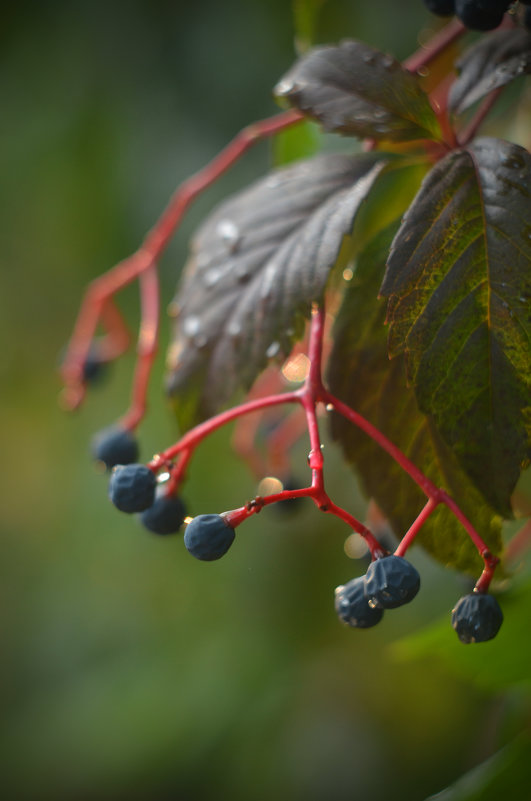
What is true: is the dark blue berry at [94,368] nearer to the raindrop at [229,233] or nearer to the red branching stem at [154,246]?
the red branching stem at [154,246]

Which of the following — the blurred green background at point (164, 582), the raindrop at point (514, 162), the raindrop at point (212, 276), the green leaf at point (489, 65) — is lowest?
the blurred green background at point (164, 582)

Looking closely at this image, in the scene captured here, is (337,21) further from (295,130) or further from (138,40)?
(138,40)

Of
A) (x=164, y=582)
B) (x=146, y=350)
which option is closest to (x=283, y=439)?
(x=146, y=350)

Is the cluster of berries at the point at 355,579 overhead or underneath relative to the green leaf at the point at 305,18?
underneath

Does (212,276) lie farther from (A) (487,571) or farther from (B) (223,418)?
(A) (487,571)

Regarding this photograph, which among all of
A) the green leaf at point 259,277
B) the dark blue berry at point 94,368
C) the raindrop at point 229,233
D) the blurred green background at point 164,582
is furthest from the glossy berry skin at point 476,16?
the blurred green background at point 164,582

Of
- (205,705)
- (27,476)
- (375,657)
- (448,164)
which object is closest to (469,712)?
(375,657)

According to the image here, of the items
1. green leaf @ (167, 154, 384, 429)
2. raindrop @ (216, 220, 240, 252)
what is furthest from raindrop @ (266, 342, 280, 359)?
raindrop @ (216, 220, 240, 252)

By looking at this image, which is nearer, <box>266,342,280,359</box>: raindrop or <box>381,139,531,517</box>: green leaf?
<box>381,139,531,517</box>: green leaf

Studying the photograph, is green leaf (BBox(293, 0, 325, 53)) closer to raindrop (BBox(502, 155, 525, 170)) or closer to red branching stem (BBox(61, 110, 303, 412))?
red branching stem (BBox(61, 110, 303, 412))
